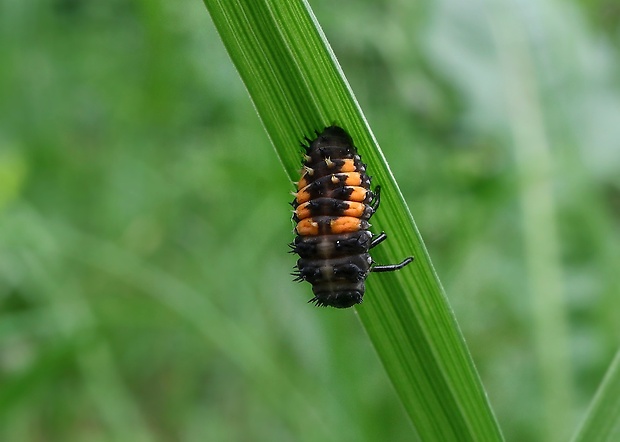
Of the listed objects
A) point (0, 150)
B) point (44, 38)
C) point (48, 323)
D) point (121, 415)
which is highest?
point (44, 38)

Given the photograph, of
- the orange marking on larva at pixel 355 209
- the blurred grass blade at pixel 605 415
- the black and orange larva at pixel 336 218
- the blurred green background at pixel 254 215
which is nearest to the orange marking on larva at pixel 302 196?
the black and orange larva at pixel 336 218

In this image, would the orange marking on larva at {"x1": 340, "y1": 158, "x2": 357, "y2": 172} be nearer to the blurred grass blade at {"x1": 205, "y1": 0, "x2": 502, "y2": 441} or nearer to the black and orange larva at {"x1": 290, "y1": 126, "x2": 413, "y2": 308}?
the black and orange larva at {"x1": 290, "y1": 126, "x2": 413, "y2": 308}

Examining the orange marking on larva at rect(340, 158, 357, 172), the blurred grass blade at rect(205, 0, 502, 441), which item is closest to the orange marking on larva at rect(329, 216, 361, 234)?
the orange marking on larva at rect(340, 158, 357, 172)

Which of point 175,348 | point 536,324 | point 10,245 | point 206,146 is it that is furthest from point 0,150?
point 536,324

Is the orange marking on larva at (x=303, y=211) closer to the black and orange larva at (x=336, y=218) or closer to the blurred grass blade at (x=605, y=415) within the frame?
the black and orange larva at (x=336, y=218)

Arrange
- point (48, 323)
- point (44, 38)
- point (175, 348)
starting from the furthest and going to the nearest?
1. point (44, 38)
2. point (175, 348)
3. point (48, 323)

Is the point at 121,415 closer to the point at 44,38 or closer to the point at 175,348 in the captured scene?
the point at 175,348

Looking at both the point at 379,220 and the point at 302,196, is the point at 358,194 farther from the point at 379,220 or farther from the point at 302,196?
the point at 379,220
